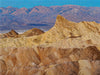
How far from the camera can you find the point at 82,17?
3546 inches

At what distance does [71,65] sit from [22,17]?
98.8 metres

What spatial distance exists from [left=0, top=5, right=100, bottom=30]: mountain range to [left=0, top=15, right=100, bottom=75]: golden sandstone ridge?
66519 mm

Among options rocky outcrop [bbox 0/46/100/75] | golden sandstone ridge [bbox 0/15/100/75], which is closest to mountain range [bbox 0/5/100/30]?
golden sandstone ridge [bbox 0/15/100/75]

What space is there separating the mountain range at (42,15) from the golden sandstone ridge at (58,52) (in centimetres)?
6652

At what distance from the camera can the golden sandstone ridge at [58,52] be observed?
9547 mm

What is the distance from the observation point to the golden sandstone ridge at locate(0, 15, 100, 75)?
31.3ft

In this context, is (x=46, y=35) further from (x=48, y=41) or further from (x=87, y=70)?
(x=87, y=70)

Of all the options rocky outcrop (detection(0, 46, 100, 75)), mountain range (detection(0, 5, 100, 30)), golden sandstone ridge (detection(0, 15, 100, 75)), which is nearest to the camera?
rocky outcrop (detection(0, 46, 100, 75))

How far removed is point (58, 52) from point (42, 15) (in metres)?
97.7

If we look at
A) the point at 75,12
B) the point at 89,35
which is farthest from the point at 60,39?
the point at 75,12

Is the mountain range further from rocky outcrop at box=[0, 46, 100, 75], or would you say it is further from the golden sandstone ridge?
rocky outcrop at box=[0, 46, 100, 75]

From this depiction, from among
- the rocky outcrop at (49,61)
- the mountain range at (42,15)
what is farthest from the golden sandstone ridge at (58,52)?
the mountain range at (42,15)

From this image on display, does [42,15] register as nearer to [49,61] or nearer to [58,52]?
[58,52]

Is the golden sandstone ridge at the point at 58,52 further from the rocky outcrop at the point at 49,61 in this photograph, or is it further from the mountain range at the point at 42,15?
the mountain range at the point at 42,15
